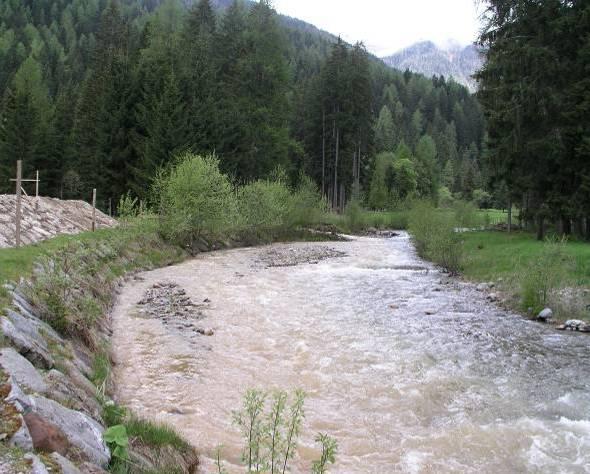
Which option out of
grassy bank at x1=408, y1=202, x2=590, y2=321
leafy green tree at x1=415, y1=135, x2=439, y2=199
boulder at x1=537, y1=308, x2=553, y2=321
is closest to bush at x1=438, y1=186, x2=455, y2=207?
leafy green tree at x1=415, y1=135, x2=439, y2=199

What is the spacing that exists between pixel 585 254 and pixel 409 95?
130719 millimetres

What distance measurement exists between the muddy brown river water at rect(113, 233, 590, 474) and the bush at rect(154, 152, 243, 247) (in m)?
10.1

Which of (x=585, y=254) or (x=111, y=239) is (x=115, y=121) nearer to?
(x=111, y=239)

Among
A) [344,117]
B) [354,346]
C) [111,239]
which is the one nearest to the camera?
[354,346]

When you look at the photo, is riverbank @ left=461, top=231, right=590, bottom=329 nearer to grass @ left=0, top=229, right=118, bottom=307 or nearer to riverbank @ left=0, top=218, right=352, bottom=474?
riverbank @ left=0, top=218, right=352, bottom=474

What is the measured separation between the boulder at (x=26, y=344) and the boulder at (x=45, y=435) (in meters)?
2.07

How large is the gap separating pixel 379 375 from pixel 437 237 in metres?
16.2

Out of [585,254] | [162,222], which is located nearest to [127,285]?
[162,222]

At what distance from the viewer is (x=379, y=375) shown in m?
9.65

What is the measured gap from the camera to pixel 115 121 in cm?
3869

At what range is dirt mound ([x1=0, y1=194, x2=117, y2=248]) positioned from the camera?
1651 cm

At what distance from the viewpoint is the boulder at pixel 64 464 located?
3818 mm

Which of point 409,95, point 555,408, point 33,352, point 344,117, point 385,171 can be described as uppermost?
point 409,95

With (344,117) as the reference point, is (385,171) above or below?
below
